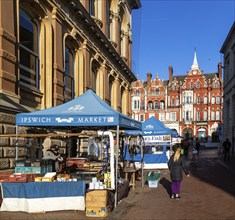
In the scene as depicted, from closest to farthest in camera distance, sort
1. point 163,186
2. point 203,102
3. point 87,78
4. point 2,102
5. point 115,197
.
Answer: point 115,197
point 2,102
point 163,186
point 87,78
point 203,102

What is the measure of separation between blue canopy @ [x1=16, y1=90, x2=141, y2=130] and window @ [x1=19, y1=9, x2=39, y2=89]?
4121 mm

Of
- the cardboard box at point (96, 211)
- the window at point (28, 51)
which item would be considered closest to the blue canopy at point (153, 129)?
the window at point (28, 51)

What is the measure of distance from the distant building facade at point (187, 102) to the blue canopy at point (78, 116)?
71.6 m

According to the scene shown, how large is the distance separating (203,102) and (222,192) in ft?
234

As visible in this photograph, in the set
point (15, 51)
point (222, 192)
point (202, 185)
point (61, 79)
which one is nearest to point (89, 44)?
point (61, 79)

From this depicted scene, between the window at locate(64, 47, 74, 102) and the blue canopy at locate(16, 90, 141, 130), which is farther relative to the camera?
the window at locate(64, 47, 74, 102)

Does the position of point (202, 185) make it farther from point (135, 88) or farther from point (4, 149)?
point (135, 88)

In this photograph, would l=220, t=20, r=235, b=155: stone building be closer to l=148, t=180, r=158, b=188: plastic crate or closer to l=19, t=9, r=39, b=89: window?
l=148, t=180, r=158, b=188: plastic crate

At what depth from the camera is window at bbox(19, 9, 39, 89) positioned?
13727 millimetres

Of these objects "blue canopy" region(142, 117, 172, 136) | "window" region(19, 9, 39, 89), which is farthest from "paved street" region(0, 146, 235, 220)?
"blue canopy" region(142, 117, 172, 136)

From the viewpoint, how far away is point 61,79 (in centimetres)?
1644

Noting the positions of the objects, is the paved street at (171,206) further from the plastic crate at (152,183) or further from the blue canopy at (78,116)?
the blue canopy at (78,116)

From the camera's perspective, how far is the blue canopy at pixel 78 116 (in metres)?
9.22

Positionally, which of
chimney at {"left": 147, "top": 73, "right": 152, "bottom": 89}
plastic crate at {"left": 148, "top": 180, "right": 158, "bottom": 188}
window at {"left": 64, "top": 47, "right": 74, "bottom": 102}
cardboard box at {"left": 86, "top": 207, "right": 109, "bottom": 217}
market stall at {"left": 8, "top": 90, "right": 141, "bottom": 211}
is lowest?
plastic crate at {"left": 148, "top": 180, "right": 158, "bottom": 188}
